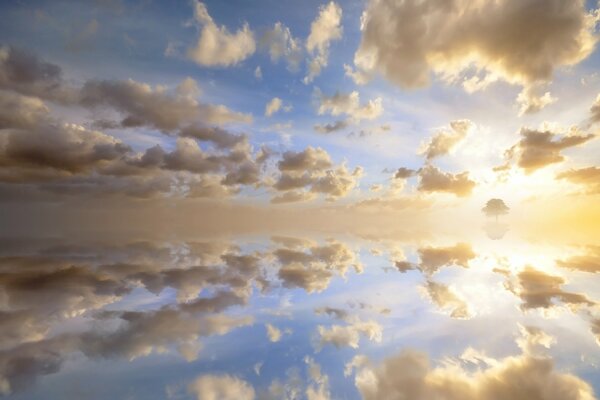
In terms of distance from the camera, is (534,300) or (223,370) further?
(534,300)

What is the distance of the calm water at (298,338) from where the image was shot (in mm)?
11047

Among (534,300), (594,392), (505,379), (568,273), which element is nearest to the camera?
(594,392)

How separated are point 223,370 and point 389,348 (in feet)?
25.2

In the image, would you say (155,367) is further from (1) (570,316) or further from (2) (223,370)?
(1) (570,316)

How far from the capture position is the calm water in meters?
11.0

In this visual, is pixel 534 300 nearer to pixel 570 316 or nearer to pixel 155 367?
pixel 570 316

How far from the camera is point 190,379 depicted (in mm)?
11555

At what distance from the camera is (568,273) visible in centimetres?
3225

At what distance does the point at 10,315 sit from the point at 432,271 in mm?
36014

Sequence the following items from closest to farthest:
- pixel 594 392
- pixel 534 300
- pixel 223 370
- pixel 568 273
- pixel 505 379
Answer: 1. pixel 594 392
2. pixel 505 379
3. pixel 223 370
4. pixel 534 300
5. pixel 568 273

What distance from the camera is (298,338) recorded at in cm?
1581

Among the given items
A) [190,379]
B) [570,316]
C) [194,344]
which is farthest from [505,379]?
[194,344]

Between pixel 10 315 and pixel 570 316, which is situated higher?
pixel 570 316

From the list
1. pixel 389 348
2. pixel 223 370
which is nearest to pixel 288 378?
pixel 223 370
